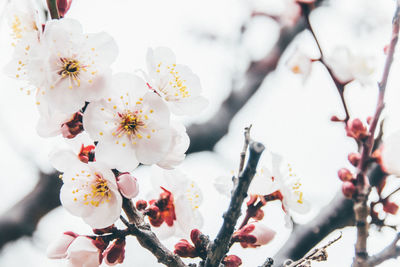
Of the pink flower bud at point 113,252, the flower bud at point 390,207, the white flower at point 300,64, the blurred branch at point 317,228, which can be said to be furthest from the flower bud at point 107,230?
Answer: the white flower at point 300,64

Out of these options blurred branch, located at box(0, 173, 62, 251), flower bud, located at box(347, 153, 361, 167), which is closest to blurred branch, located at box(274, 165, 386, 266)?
flower bud, located at box(347, 153, 361, 167)

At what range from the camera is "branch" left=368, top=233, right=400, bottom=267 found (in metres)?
0.38

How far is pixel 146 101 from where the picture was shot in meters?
0.57

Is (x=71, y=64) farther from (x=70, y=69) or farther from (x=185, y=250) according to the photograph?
(x=185, y=250)

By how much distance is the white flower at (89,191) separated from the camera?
0.53 metres

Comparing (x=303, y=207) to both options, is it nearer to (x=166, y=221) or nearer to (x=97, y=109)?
(x=166, y=221)

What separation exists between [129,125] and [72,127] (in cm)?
9

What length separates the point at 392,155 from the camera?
1.72ft

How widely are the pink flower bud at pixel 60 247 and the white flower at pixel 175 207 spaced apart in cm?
14

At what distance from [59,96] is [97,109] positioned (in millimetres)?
54

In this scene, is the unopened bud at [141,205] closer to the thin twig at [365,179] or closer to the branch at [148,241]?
the branch at [148,241]

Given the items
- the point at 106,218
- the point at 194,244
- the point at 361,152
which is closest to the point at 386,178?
the point at 361,152

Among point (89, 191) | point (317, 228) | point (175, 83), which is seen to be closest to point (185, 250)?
point (89, 191)

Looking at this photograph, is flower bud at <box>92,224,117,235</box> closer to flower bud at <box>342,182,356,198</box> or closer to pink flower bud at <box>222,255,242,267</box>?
pink flower bud at <box>222,255,242,267</box>
